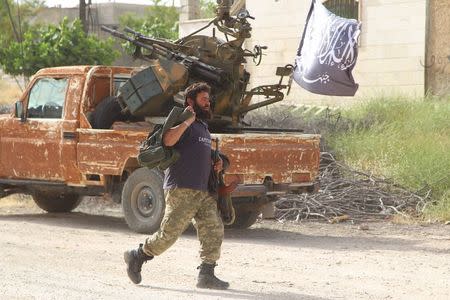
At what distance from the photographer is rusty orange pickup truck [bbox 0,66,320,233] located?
430 inches

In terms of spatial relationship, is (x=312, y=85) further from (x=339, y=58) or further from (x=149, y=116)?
(x=149, y=116)

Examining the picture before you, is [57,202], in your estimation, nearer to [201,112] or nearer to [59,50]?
[201,112]

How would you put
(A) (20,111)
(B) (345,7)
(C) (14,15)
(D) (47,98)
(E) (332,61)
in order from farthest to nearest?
(C) (14,15), (B) (345,7), (E) (332,61), (A) (20,111), (D) (47,98)

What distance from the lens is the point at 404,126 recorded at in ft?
55.0

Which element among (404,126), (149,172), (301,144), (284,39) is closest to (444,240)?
(301,144)

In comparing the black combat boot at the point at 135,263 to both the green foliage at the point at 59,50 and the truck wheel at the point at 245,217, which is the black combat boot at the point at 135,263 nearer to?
the truck wheel at the point at 245,217

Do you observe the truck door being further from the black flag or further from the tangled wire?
the black flag

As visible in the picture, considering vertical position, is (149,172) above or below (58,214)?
above

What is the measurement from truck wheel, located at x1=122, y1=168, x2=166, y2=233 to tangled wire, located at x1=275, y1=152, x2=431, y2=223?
2437 mm

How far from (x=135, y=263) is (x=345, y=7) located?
16561 millimetres

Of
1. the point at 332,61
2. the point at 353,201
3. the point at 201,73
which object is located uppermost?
the point at 201,73

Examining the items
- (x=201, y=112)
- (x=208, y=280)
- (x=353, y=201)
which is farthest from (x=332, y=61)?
(x=208, y=280)

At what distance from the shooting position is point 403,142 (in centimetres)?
1527

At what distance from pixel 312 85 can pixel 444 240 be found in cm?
574
